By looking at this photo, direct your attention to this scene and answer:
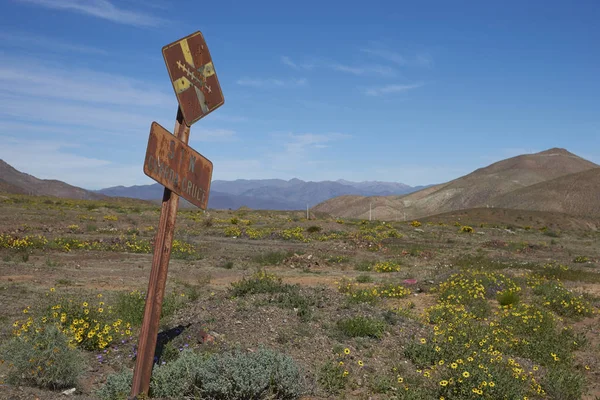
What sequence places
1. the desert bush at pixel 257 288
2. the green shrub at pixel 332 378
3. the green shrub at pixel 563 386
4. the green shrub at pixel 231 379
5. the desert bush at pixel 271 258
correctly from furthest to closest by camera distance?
the desert bush at pixel 271 258, the desert bush at pixel 257 288, the green shrub at pixel 563 386, the green shrub at pixel 332 378, the green shrub at pixel 231 379

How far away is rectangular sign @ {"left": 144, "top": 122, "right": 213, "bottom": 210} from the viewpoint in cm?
492

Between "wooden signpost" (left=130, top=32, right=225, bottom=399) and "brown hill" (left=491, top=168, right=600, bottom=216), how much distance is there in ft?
415

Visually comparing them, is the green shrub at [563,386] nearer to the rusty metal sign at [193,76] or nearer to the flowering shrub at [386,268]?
the rusty metal sign at [193,76]

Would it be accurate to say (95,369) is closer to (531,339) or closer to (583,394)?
(583,394)

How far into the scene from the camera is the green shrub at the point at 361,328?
27.1ft

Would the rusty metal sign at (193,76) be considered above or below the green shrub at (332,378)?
above

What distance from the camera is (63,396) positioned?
550 cm

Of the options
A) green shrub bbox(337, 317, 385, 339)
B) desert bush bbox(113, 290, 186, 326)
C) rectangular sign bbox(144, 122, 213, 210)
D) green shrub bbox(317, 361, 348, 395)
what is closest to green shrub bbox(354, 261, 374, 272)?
desert bush bbox(113, 290, 186, 326)

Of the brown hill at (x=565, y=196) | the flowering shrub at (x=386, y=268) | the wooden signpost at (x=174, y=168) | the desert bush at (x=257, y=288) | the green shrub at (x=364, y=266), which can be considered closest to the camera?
the wooden signpost at (x=174, y=168)

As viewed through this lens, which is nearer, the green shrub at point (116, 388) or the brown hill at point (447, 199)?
the green shrub at point (116, 388)

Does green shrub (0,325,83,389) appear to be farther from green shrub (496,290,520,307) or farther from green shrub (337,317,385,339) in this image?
green shrub (496,290,520,307)

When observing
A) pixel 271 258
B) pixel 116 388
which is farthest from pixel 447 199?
pixel 116 388

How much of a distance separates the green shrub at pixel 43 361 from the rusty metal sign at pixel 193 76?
312cm

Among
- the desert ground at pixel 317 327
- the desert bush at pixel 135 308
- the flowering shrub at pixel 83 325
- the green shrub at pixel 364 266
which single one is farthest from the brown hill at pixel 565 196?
A: the flowering shrub at pixel 83 325
